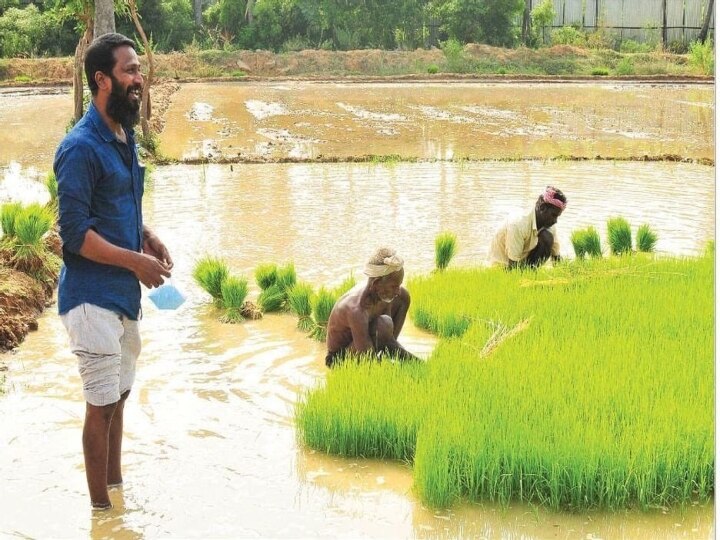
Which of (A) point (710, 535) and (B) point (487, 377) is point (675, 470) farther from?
(B) point (487, 377)

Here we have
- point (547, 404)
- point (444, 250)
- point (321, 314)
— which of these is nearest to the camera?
point (547, 404)

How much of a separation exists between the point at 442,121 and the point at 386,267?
15.2m

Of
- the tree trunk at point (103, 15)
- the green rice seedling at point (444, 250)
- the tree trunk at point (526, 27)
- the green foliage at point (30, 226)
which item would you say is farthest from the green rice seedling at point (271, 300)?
the tree trunk at point (526, 27)

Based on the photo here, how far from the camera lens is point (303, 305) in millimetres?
6359

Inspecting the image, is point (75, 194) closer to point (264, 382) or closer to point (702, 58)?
point (264, 382)

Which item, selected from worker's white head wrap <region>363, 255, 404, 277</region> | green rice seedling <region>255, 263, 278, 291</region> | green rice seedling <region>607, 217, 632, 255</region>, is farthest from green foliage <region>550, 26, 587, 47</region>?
worker's white head wrap <region>363, 255, 404, 277</region>

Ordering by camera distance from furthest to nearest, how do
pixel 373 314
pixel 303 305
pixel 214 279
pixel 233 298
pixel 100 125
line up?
pixel 214 279 < pixel 233 298 < pixel 303 305 < pixel 373 314 < pixel 100 125

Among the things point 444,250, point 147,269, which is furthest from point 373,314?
point 444,250

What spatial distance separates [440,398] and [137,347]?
130cm

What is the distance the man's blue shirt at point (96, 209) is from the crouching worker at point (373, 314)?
53.9 inches

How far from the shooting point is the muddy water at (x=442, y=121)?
15.7m

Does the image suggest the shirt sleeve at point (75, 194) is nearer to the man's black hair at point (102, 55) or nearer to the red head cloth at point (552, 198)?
the man's black hair at point (102, 55)

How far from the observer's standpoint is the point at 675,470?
3807 mm

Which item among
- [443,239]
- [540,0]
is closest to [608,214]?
[443,239]
